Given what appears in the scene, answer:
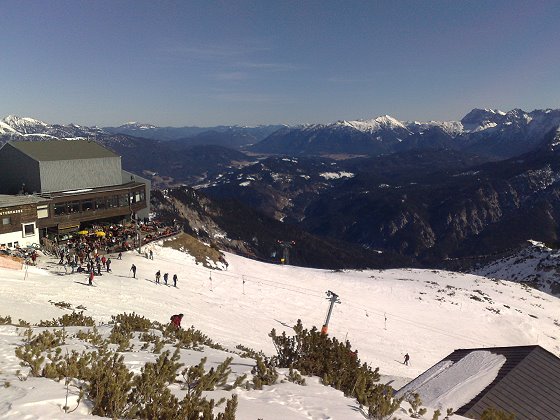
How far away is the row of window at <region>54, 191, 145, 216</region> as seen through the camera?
152ft

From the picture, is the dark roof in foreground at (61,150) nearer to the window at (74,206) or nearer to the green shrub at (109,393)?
the window at (74,206)

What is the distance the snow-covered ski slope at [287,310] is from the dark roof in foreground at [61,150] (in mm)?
16236

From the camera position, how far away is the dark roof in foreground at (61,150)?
49.0m

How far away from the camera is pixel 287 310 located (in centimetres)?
4003

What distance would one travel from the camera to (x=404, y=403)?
10.9 metres

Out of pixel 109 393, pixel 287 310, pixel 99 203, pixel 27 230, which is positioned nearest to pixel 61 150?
pixel 99 203

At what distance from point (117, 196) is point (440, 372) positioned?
152 feet

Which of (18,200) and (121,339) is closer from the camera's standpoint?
(121,339)

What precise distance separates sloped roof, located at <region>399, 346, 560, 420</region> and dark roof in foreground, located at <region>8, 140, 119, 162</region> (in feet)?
158

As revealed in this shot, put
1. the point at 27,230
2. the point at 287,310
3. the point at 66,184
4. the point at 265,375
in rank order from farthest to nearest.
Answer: the point at 66,184
the point at 27,230
the point at 287,310
the point at 265,375

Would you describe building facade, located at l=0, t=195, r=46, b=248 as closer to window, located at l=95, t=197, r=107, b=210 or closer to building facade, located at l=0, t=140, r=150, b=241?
building facade, located at l=0, t=140, r=150, b=241

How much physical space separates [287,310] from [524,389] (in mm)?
26861

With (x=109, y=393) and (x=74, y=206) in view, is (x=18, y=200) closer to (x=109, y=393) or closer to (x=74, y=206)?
(x=74, y=206)

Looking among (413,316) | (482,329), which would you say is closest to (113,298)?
(413,316)
